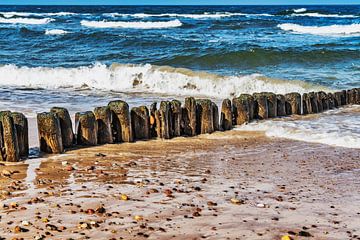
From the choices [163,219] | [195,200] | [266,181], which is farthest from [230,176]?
[163,219]

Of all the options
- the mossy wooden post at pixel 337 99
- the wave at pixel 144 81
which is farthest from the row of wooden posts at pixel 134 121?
the wave at pixel 144 81

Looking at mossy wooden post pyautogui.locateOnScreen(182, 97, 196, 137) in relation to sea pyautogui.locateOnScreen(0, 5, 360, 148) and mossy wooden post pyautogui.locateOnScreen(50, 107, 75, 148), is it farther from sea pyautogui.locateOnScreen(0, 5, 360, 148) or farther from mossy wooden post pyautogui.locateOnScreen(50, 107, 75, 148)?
mossy wooden post pyautogui.locateOnScreen(50, 107, 75, 148)

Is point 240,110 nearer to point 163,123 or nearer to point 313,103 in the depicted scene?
point 163,123

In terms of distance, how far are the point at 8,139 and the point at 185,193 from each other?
2162 millimetres

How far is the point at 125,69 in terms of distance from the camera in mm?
14906

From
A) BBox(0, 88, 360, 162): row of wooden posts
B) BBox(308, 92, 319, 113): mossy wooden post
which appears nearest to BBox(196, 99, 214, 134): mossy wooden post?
BBox(0, 88, 360, 162): row of wooden posts

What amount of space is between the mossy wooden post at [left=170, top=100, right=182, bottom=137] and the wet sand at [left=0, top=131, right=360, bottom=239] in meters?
0.39

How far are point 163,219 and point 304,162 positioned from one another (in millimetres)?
2498

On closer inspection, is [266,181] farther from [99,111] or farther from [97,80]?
[97,80]

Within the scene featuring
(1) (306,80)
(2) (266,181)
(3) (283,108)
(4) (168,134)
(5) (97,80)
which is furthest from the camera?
(5) (97,80)

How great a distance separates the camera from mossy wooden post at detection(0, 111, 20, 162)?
5.65 m

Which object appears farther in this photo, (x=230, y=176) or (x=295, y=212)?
(x=230, y=176)

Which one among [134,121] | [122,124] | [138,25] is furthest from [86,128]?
[138,25]

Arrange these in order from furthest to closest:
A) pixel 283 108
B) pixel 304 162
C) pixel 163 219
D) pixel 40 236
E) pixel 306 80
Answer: pixel 306 80 → pixel 283 108 → pixel 304 162 → pixel 163 219 → pixel 40 236
